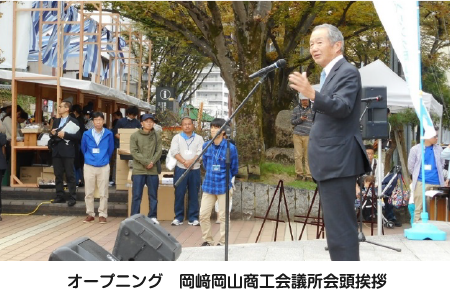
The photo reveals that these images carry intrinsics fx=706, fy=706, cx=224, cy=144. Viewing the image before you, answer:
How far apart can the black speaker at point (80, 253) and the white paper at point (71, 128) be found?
859 centimetres

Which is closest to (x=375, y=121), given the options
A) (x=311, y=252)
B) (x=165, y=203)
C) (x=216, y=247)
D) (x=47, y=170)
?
(x=311, y=252)

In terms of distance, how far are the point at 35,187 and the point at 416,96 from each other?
874cm

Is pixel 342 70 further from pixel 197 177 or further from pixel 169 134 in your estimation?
pixel 169 134

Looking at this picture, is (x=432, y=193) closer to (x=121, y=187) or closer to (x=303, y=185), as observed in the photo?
(x=303, y=185)

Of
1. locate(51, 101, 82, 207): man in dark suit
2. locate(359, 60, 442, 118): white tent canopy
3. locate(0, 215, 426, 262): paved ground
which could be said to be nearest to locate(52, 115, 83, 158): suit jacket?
locate(51, 101, 82, 207): man in dark suit

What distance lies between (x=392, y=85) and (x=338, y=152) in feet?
35.9

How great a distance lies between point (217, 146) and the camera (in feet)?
32.3

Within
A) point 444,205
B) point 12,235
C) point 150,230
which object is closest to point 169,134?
point 12,235

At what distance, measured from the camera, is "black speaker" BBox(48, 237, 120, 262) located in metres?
4.17

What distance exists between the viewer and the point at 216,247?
28.1 ft

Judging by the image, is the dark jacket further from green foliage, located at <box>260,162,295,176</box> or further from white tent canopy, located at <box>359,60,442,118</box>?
white tent canopy, located at <box>359,60,442,118</box>

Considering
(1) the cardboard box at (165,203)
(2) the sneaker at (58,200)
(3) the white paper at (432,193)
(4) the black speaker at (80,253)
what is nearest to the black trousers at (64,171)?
(2) the sneaker at (58,200)

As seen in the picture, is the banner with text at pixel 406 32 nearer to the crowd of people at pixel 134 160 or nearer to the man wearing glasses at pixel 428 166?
the man wearing glasses at pixel 428 166

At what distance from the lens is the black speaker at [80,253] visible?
417cm
